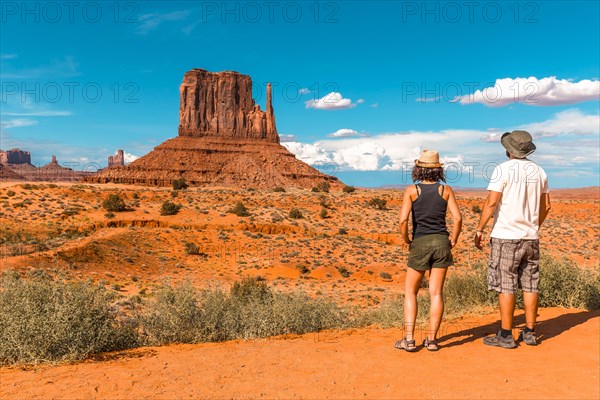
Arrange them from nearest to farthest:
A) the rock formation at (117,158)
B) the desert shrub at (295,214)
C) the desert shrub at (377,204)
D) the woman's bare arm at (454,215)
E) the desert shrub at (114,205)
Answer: the woman's bare arm at (454,215) → the desert shrub at (114,205) → the desert shrub at (295,214) → the desert shrub at (377,204) → the rock formation at (117,158)

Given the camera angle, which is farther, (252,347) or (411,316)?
(252,347)

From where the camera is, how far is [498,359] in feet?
16.0

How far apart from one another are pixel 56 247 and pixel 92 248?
1.76 metres

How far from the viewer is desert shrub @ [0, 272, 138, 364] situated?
5.40m

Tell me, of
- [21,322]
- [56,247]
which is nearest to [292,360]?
[21,322]

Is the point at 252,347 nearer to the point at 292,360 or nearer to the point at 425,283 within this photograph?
the point at 292,360

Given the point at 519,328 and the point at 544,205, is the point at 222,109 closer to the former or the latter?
the point at 519,328

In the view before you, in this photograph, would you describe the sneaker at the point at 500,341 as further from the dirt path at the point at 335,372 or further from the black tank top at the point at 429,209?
the black tank top at the point at 429,209

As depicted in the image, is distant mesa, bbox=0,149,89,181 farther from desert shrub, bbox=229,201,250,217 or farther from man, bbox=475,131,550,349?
man, bbox=475,131,550,349

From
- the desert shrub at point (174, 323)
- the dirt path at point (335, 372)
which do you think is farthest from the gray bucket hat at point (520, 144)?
the desert shrub at point (174, 323)

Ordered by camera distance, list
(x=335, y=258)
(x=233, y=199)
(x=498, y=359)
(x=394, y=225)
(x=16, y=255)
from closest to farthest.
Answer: (x=498, y=359) → (x=16, y=255) → (x=335, y=258) → (x=394, y=225) → (x=233, y=199)

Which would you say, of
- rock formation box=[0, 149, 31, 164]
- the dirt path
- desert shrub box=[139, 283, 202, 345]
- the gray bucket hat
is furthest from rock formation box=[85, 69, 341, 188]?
rock formation box=[0, 149, 31, 164]

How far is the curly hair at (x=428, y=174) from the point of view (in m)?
5.15

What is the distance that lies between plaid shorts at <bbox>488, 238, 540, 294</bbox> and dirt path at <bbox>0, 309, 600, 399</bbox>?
817 millimetres
